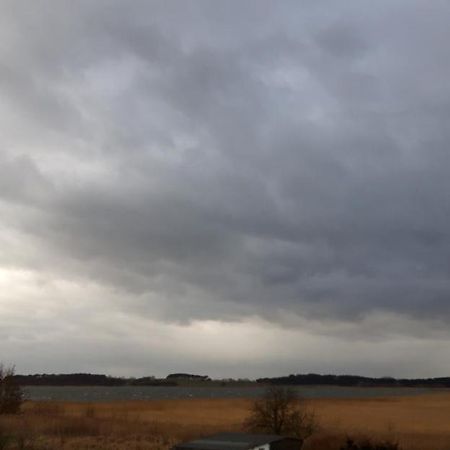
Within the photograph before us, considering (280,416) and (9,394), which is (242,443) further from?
(9,394)

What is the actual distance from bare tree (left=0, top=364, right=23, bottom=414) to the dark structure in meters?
25.5

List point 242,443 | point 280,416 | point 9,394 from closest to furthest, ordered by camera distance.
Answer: point 242,443, point 280,416, point 9,394

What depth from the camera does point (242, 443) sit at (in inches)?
Answer: 878

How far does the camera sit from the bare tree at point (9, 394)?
4578 centimetres

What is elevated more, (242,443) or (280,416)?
(280,416)

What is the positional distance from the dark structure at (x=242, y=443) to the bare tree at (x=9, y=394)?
2545 centimetres

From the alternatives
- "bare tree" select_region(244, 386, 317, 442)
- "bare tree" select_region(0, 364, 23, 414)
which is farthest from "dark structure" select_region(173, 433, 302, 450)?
"bare tree" select_region(0, 364, 23, 414)

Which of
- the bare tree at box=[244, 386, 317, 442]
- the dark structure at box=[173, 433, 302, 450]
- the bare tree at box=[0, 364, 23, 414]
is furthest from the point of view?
the bare tree at box=[0, 364, 23, 414]

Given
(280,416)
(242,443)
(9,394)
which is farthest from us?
(9,394)

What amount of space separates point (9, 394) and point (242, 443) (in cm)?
2852

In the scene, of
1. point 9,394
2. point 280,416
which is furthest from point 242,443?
point 9,394

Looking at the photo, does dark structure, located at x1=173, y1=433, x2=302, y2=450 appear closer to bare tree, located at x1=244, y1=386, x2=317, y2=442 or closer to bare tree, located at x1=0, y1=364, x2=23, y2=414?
bare tree, located at x1=244, y1=386, x2=317, y2=442

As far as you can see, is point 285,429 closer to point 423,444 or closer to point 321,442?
point 321,442

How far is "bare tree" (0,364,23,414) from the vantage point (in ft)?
150
